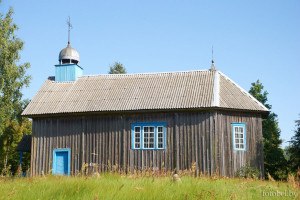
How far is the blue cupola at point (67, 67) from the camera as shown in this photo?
860 inches

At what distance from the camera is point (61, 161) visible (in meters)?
18.9

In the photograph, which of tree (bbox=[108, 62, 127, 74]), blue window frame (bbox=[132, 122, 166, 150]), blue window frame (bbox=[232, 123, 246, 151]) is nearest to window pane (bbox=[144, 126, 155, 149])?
blue window frame (bbox=[132, 122, 166, 150])

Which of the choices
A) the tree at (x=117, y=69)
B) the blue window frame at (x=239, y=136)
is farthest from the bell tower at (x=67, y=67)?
the tree at (x=117, y=69)

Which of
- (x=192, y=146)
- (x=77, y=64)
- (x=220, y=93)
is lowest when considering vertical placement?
(x=192, y=146)

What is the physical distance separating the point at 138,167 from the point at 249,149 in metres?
6.02

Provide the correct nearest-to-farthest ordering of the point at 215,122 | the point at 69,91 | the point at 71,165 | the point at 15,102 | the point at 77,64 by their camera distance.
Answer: the point at 215,122, the point at 71,165, the point at 69,91, the point at 77,64, the point at 15,102

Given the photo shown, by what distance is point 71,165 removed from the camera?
736 inches

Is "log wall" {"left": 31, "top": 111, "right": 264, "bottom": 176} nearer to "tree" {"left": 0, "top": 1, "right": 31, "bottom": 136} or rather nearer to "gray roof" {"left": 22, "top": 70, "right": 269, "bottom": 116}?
"gray roof" {"left": 22, "top": 70, "right": 269, "bottom": 116}

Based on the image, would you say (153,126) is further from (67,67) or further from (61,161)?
(67,67)

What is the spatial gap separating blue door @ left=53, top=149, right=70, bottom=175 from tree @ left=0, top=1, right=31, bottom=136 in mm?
10951

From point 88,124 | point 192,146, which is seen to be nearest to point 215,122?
point 192,146

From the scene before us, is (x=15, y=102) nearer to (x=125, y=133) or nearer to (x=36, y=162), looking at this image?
(x=36, y=162)

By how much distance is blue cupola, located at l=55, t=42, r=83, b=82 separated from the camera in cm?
2184

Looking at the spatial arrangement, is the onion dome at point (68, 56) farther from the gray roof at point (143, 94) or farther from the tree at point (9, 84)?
the tree at point (9, 84)
